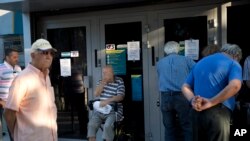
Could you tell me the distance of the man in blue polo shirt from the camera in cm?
341

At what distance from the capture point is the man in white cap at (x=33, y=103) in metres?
3.12

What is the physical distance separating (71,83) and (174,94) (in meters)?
2.29

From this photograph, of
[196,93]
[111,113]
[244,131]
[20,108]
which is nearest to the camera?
[20,108]

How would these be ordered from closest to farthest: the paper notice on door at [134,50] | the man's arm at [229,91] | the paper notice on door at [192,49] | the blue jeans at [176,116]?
the man's arm at [229,91], the blue jeans at [176,116], the paper notice on door at [192,49], the paper notice on door at [134,50]

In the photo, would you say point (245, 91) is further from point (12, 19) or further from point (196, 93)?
point (12, 19)

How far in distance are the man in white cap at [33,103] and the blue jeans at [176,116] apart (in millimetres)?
2268

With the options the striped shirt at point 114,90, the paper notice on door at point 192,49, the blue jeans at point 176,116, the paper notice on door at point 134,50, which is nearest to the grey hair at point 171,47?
the paper notice on door at point 192,49

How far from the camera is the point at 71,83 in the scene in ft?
22.1

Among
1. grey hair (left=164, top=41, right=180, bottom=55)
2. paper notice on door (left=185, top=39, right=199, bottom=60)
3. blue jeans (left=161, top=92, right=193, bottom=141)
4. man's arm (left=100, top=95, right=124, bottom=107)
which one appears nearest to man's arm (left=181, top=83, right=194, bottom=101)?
blue jeans (left=161, top=92, right=193, bottom=141)

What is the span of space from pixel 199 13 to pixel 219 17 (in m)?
0.31

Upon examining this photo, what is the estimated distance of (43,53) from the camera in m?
3.25

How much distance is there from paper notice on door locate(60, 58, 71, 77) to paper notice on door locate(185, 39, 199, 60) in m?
2.22

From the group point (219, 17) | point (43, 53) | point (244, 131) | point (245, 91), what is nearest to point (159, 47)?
point (219, 17)

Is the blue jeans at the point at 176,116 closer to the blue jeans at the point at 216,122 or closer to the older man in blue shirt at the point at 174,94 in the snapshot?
the older man in blue shirt at the point at 174,94
